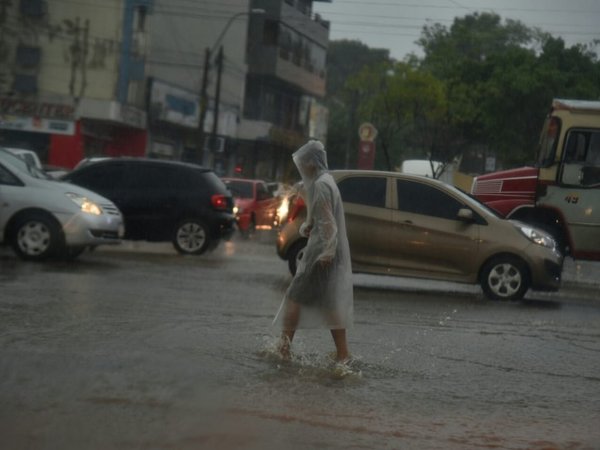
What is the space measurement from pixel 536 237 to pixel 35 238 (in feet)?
23.1

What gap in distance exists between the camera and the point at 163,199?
21328 mm

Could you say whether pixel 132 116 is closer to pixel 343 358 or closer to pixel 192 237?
pixel 192 237

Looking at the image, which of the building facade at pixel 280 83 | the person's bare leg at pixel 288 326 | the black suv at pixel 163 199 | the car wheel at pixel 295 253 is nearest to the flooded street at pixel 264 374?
the person's bare leg at pixel 288 326

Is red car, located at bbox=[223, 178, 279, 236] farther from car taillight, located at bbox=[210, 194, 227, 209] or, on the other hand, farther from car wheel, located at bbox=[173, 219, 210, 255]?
car wheel, located at bbox=[173, 219, 210, 255]

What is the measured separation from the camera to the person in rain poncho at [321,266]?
9.01 metres

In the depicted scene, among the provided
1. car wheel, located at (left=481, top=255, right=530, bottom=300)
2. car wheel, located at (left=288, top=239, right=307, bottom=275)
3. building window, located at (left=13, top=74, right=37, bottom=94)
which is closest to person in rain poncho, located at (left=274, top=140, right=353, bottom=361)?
car wheel, located at (left=288, top=239, right=307, bottom=275)

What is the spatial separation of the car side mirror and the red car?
1660 cm

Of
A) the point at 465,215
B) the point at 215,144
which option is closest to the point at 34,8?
the point at 215,144

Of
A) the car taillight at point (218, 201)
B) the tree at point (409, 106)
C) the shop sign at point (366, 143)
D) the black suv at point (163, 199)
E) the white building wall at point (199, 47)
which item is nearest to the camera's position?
the black suv at point (163, 199)

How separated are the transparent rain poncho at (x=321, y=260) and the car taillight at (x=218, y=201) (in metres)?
12.4

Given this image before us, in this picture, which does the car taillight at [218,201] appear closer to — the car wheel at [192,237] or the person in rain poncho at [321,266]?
the car wheel at [192,237]

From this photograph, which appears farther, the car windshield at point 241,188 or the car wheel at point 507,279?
the car windshield at point 241,188

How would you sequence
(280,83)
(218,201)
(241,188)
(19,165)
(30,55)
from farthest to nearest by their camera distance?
1. (280,83)
2. (30,55)
3. (241,188)
4. (218,201)
5. (19,165)

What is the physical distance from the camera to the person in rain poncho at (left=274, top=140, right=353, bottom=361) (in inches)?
355
